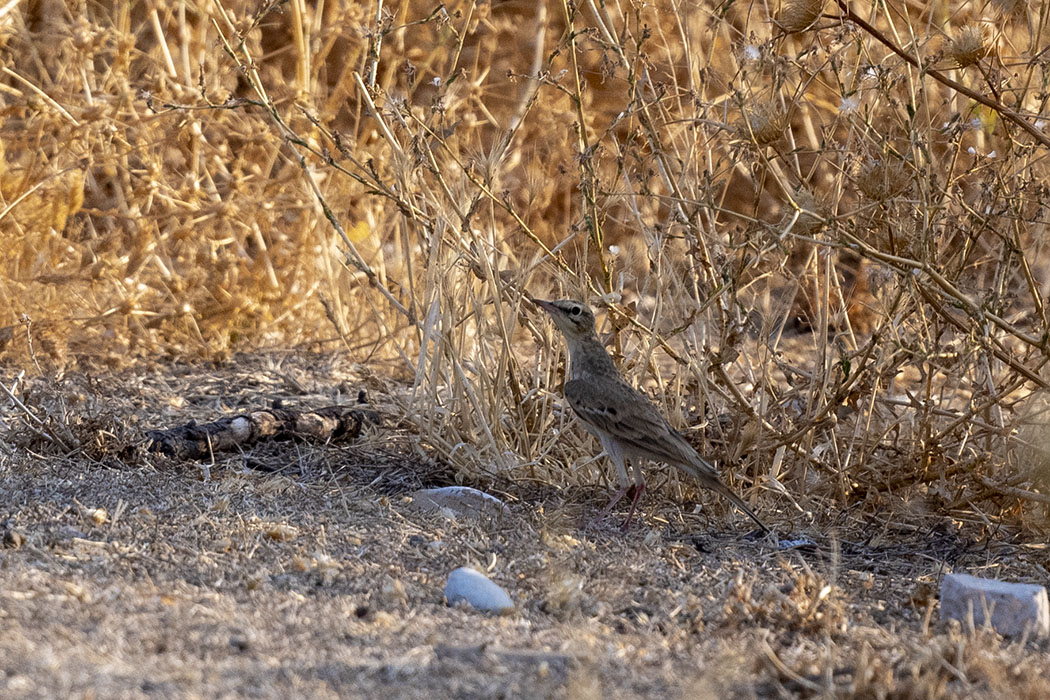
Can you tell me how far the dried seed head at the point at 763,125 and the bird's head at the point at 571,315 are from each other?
3.39 feet

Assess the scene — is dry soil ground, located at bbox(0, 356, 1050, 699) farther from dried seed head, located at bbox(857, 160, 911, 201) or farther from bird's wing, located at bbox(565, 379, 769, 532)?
dried seed head, located at bbox(857, 160, 911, 201)

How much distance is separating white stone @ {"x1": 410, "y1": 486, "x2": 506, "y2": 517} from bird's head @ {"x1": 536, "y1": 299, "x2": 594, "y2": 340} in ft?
2.29

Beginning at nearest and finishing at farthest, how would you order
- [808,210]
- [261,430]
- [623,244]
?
[808,210] < [261,430] < [623,244]

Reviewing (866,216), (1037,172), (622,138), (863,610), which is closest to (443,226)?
(866,216)

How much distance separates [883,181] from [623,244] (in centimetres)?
431

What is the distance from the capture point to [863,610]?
349 centimetres

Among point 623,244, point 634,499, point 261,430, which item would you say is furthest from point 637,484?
point 623,244

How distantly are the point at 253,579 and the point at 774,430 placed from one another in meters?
1.99

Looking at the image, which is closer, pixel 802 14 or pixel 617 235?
pixel 802 14

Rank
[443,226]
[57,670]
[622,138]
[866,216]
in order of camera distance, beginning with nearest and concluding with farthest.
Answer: [57,670] < [866,216] < [443,226] < [622,138]

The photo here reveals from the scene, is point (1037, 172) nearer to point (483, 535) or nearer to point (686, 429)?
point (686, 429)

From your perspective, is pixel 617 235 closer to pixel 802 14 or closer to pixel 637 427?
pixel 637 427

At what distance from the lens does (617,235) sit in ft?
26.7

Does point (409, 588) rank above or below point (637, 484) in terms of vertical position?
below
